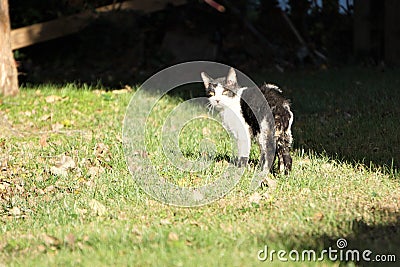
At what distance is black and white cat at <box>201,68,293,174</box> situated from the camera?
18.1ft

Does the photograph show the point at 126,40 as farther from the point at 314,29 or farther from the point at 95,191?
the point at 95,191

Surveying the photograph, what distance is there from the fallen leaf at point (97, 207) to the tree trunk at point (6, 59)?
4.58 metres

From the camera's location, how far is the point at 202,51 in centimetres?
1255

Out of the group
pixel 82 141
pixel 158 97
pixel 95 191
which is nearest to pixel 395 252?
pixel 95 191

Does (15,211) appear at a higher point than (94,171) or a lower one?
lower

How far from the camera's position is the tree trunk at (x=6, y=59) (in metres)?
9.10

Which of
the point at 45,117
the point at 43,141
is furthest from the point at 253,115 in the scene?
the point at 45,117

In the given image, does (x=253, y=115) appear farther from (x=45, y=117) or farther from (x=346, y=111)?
(x=45, y=117)

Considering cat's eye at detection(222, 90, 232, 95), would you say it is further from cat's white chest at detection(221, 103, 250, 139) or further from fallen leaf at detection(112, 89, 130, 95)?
fallen leaf at detection(112, 89, 130, 95)

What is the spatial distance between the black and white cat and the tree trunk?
13.6 ft

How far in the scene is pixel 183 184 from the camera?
218 inches

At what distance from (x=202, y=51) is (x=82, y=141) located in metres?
5.81

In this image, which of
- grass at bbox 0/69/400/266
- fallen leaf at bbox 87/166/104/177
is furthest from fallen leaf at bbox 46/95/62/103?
fallen leaf at bbox 87/166/104/177

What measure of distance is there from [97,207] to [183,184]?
78 centimetres
